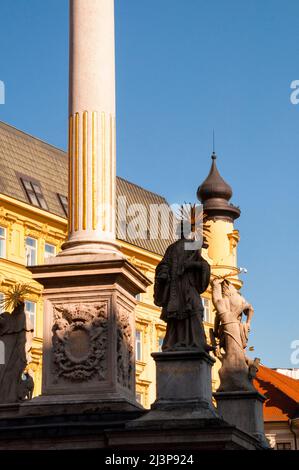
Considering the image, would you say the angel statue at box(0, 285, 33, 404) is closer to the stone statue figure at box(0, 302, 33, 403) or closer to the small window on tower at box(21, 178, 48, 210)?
the stone statue figure at box(0, 302, 33, 403)

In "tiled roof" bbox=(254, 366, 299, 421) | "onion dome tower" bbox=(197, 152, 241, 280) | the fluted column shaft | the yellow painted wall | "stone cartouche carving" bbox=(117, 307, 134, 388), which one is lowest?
"stone cartouche carving" bbox=(117, 307, 134, 388)

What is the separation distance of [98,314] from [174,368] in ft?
5.58

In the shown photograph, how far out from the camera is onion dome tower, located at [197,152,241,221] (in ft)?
212

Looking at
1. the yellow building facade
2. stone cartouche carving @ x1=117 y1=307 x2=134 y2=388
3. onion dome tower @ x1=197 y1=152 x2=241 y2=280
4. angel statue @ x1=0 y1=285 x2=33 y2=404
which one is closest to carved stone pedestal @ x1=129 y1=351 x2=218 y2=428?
stone cartouche carving @ x1=117 y1=307 x2=134 y2=388

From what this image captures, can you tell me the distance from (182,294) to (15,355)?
11.2 feet

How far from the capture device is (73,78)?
20.5m

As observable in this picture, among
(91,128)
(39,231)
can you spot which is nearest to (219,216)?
(39,231)

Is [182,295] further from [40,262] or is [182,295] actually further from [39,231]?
[39,231]

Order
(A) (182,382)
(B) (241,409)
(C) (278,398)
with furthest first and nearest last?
(C) (278,398) → (B) (241,409) → (A) (182,382)

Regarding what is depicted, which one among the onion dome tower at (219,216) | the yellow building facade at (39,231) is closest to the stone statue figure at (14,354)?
the yellow building facade at (39,231)

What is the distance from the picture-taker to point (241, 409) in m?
21.4

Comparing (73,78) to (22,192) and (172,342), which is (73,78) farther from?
(22,192)

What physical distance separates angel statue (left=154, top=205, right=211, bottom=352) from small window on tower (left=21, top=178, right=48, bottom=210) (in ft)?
103

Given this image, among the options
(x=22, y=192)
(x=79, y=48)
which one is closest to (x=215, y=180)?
(x=22, y=192)
